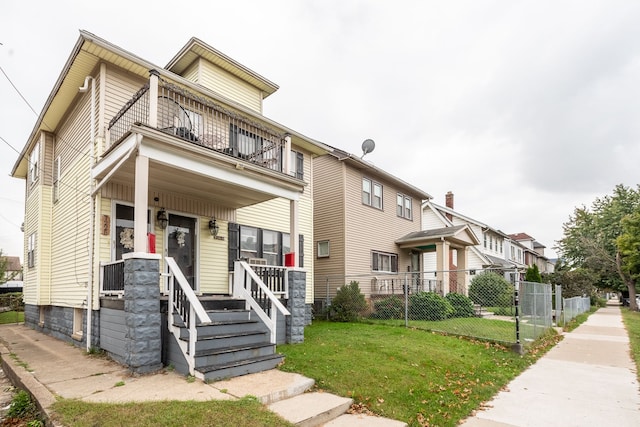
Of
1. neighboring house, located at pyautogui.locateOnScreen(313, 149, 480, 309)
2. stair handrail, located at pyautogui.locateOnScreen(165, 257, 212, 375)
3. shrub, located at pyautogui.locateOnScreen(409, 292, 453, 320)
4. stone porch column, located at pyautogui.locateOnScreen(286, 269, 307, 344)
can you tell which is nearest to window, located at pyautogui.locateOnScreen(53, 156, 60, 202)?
stair handrail, located at pyautogui.locateOnScreen(165, 257, 212, 375)

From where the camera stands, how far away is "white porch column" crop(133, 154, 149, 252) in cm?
599

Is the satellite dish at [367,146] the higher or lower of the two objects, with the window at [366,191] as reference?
higher

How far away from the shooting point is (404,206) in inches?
772

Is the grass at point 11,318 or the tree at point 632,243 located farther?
the tree at point 632,243

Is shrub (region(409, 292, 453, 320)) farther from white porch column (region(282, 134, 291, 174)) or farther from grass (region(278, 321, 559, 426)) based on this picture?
white porch column (region(282, 134, 291, 174))

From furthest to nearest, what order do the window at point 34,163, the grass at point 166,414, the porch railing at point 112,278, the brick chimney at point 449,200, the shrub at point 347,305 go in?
the brick chimney at point 449,200 → the shrub at point 347,305 → the window at point 34,163 → the porch railing at point 112,278 → the grass at point 166,414

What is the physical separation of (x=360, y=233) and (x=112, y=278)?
10.5 m

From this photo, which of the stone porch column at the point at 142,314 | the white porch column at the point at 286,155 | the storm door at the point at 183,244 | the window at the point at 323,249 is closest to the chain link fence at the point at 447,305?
the window at the point at 323,249

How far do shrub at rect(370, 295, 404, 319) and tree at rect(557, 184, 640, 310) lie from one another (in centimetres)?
2901

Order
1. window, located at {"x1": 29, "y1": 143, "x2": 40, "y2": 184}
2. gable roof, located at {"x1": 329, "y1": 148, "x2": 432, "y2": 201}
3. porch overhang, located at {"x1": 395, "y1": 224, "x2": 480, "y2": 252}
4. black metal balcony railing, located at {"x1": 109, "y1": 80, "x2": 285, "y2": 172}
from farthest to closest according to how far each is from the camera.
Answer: porch overhang, located at {"x1": 395, "y1": 224, "x2": 480, "y2": 252}, gable roof, located at {"x1": 329, "y1": 148, "x2": 432, "y2": 201}, window, located at {"x1": 29, "y1": 143, "x2": 40, "y2": 184}, black metal balcony railing, located at {"x1": 109, "y1": 80, "x2": 285, "y2": 172}

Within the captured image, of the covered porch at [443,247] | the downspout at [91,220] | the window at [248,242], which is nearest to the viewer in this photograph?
the downspout at [91,220]

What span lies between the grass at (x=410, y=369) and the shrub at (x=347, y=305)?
124 inches

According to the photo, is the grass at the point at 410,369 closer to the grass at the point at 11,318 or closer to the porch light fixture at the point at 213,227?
the porch light fixture at the point at 213,227

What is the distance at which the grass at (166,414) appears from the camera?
3898 millimetres
